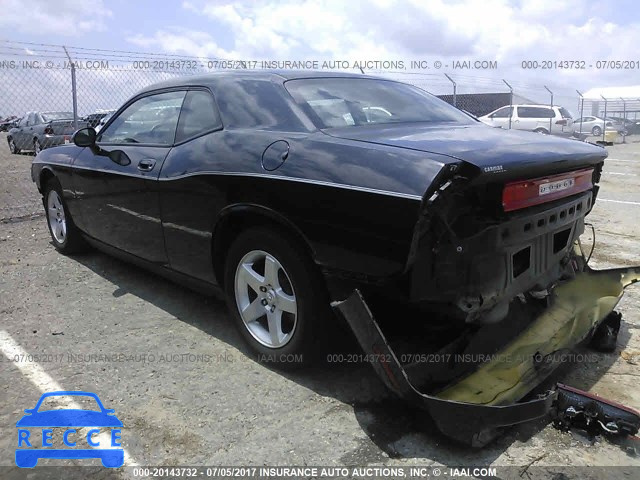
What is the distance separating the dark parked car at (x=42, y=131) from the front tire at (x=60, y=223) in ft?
32.1

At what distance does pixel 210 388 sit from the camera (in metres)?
2.88

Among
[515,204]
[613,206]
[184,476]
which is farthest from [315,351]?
[613,206]

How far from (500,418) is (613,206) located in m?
6.61

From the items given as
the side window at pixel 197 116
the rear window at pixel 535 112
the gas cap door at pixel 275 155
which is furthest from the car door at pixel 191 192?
the rear window at pixel 535 112

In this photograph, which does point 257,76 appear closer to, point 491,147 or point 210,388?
point 491,147

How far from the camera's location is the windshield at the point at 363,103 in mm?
2996

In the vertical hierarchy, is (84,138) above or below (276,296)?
above

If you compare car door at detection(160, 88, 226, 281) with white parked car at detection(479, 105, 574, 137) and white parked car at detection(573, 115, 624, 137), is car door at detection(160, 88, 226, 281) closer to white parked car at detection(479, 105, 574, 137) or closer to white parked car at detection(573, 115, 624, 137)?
white parked car at detection(479, 105, 574, 137)

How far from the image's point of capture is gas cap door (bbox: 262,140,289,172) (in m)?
2.69

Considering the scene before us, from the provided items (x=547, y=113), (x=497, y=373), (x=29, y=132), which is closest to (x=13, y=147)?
(x=29, y=132)

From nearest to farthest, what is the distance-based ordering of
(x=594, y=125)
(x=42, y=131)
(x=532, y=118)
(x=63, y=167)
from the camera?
1. (x=63, y=167)
2. (x=42, y=131)
3. (x=532, y=118)
4. (x=594, y=125)

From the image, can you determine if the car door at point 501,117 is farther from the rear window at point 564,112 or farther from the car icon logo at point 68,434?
the car icon logo at point 68,434

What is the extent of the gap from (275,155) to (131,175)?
144cm

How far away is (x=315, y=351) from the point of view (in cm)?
280
